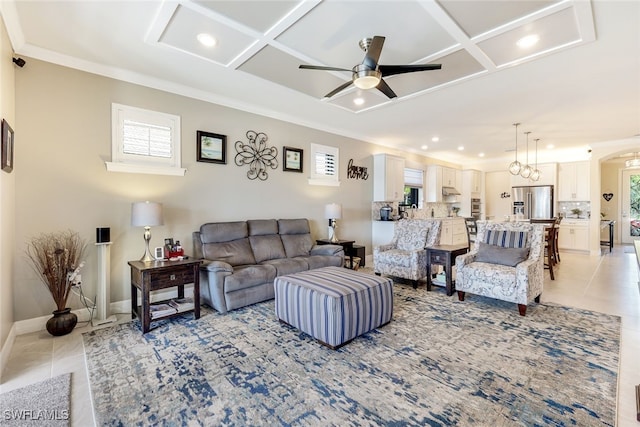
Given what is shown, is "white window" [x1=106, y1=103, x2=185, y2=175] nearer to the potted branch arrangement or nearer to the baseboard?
the potted branch arrangement

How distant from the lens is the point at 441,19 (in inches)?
93.7

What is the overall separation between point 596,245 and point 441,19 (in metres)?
8.07

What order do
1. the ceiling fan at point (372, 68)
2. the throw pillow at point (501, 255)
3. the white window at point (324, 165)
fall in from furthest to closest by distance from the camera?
the white window at point (324, 165), the throw pillow at point (501, 255), the ceiling fan at point (372, 68)

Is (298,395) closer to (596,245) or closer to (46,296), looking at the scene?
(46,296)

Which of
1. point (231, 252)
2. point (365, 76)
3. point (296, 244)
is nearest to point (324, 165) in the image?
point (296, 244)

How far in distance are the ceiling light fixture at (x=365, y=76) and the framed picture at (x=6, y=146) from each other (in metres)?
2.87

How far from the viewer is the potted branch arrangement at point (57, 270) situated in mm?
2797

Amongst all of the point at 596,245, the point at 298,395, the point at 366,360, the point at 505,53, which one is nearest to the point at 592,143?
the point at 596,245

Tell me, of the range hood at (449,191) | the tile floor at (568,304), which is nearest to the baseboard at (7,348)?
the tile floor at (568,304)

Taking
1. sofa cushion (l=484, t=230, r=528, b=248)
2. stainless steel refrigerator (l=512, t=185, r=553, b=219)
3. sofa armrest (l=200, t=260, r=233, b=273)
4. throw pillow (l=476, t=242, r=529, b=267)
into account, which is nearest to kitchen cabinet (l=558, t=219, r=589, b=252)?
stainless steel refrigerator (l=512, t=185, r=553, b=219)

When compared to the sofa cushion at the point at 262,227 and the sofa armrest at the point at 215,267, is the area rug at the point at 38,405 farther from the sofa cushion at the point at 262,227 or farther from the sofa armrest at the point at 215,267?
the sofa cushion at the point at 262,227

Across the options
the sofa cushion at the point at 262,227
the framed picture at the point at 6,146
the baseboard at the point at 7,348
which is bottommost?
the baseboard at the point at 7,348

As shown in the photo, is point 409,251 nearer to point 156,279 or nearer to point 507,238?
point 507,238

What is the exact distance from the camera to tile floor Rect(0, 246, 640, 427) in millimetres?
1896
